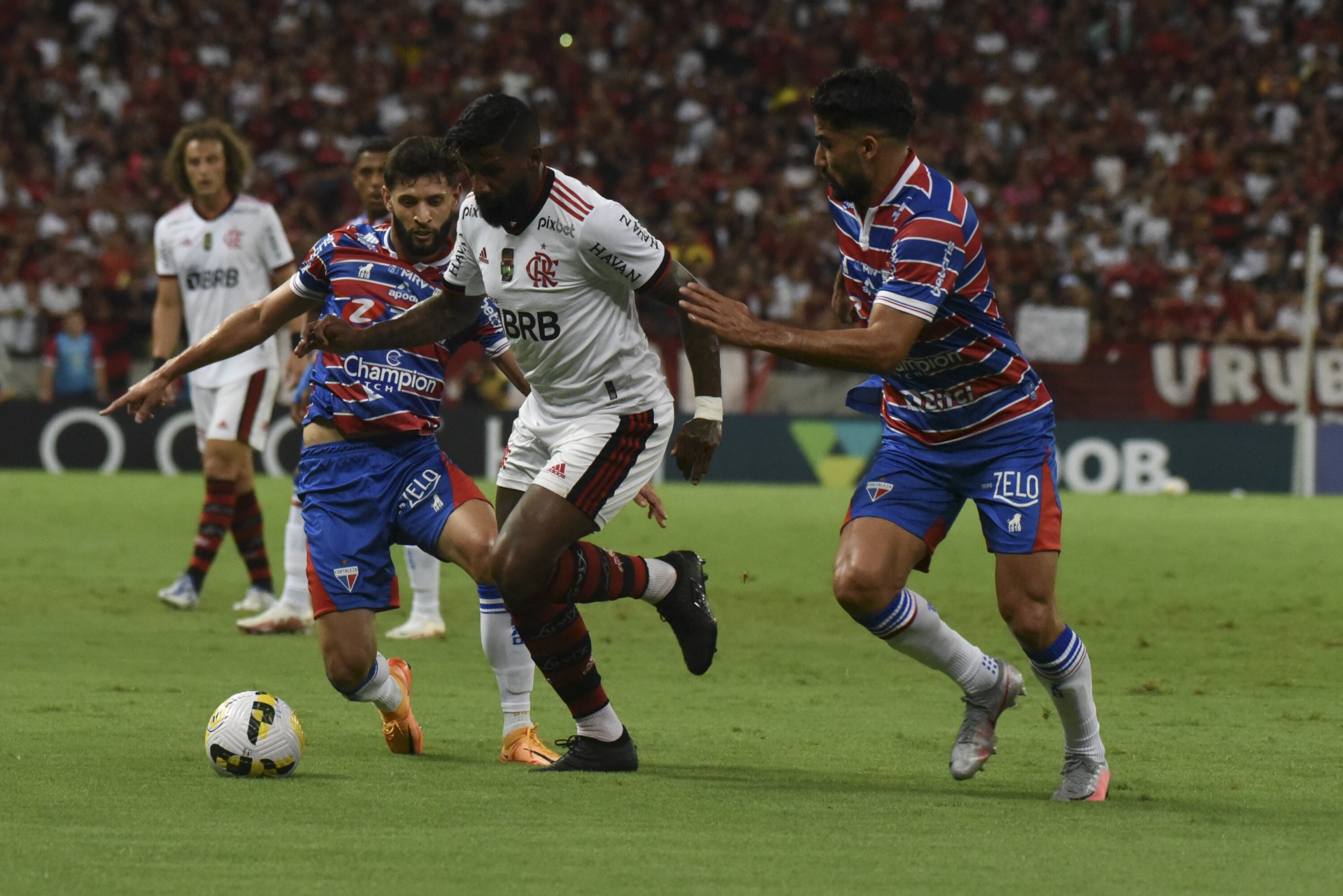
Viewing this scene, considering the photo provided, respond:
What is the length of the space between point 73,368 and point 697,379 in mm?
15747

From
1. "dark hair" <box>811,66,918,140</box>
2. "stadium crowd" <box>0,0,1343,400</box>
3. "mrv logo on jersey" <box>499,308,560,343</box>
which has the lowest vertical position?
"mrv logo on jersey" <box>499,308,560,343</box>

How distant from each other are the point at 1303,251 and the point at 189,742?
19.8m

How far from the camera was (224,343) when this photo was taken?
20.4 feet

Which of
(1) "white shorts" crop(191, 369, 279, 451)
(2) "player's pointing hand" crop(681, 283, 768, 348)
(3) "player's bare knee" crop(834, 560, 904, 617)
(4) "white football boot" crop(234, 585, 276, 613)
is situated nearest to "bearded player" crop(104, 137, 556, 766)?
(3) "player's bare knee" crop(834, 560, 904, 617)

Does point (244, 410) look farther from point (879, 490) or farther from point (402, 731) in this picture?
point (879, 490)

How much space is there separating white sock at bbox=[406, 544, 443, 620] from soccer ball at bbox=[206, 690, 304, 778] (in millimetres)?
3703

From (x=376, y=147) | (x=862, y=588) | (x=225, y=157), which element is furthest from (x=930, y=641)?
(x=225, y=157)

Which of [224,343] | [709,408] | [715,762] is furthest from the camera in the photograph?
[224,343]

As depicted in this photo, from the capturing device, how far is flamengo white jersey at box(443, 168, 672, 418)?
5.52 metres

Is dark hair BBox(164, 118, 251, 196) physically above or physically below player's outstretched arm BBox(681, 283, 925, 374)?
above

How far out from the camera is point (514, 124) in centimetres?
545

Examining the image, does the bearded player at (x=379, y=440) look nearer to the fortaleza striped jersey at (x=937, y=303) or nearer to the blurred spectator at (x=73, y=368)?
the fortaleza striped jersey at (x=937, y=303)

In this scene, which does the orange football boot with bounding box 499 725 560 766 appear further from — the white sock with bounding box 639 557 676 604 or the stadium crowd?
the stadium crowd

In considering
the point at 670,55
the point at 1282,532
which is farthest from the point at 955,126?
the point at 1282,532
